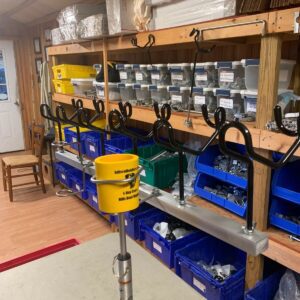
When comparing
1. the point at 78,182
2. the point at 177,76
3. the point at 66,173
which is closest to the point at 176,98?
the point at 177,76

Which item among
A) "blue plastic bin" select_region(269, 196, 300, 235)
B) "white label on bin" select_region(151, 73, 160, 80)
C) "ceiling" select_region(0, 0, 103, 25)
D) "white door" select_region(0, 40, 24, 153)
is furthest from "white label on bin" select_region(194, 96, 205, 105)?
"white door" select_region(0, 40, 24, 153)

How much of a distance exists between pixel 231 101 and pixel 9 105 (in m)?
5.14

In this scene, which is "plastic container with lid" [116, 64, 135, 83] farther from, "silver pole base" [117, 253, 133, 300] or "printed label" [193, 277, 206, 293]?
"silver pole base" [117, 253, 133, 300]

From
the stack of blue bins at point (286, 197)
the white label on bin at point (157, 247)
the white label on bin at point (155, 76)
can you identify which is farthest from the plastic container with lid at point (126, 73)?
the stack of blue bins at point (286, 197)

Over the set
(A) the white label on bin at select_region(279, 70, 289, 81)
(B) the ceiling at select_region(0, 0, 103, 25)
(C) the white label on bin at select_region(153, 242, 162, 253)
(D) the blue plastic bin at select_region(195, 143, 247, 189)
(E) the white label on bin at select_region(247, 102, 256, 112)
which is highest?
(B) the ceiling at select_region(0, 0, 103, 25)

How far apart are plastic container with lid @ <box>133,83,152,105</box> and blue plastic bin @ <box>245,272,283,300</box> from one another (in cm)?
140

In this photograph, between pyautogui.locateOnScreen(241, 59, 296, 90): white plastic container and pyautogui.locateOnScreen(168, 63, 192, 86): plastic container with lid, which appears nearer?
pyautogui.locateOnScreen(241, 59, 296, 90): white plastic container

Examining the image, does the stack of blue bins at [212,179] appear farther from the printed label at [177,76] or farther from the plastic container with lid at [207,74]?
the printed label at [177,76]

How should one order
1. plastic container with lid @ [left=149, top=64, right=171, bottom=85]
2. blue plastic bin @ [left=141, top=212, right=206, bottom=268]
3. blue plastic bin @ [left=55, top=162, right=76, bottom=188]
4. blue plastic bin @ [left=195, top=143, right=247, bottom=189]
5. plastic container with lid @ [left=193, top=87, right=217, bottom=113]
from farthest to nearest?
blue plastic bin @ [left=55, top=162, right=76, bottom=188]
plastic container with lid @ [left=149, top=64, right=171, bottom=85]
blue plastic bin @ [left=141, top=212, right=206, bottom=268]
plastic container with lid @ [left=193, top=87, right=217, bottom=113]
blue plastic bin @ [left=195, top=143, right=247, bottom=189]

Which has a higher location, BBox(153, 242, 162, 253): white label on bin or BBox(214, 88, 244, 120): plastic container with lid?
BBox(214, 88, 244, 120): plastic container with lid

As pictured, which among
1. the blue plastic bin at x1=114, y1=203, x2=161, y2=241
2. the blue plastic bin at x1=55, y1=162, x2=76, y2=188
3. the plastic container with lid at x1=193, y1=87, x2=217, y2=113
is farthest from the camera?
the blue plastic bin at x1=55, y1=162, x2=76, y2=188

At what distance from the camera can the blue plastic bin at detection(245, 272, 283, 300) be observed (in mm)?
1581

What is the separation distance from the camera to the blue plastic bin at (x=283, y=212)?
4.98 ft

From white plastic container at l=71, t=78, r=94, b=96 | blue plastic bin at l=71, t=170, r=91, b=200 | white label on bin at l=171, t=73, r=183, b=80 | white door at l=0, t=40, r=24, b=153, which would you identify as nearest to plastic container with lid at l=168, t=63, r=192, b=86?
white label on bin at l=171, t=73, r=183, b=80
